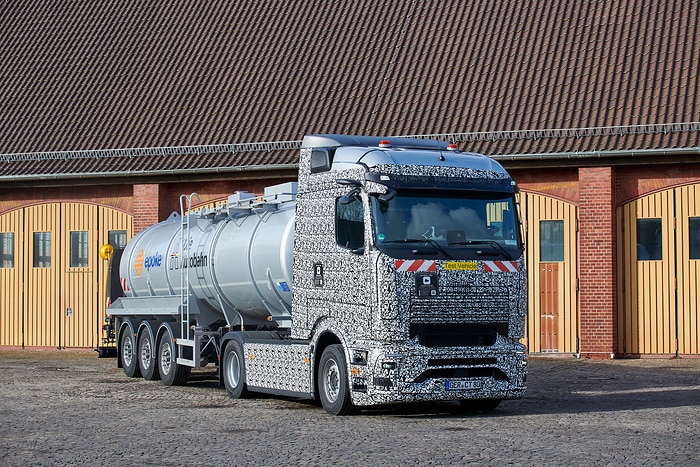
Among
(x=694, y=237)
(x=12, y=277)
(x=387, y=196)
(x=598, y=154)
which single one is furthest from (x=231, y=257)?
(x=12, y=277)

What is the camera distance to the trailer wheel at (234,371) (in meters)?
17.6

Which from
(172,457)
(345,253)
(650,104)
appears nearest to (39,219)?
(650,104)

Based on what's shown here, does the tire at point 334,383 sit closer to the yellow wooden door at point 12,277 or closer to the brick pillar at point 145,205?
the brick pillar at point 145,205

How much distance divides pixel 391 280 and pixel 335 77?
1628 cm

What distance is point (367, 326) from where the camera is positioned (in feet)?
47.1

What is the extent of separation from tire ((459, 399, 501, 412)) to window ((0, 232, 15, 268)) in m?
18.6

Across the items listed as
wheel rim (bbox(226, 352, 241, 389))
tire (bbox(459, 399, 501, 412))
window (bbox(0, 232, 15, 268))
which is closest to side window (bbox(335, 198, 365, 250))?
tire (bbox(459, 399, 501, 412))

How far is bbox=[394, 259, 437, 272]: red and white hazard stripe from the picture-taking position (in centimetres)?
1420

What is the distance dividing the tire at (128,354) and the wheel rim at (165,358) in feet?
4.26

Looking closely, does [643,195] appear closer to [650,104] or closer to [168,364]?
[650,104]

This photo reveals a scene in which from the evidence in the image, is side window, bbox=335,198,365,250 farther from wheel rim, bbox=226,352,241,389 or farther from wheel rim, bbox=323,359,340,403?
wheel rim, bbox=226,352,241,389

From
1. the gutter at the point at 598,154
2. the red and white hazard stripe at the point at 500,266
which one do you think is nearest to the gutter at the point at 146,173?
the gutter at the point at 598,154

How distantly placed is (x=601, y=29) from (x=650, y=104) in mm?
2907

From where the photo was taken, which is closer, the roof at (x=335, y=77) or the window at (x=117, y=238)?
the roof at (x=335, y=77)
